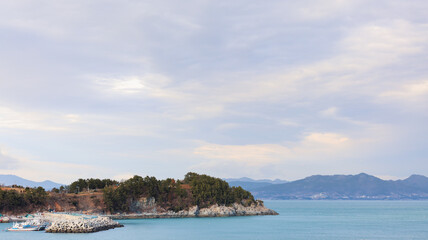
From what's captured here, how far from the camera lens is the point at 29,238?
87.5 meters

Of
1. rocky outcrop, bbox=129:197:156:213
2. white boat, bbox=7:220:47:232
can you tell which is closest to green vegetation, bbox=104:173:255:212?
rocky outcrop, bbox=129:197:156:213

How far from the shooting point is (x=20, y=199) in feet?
467

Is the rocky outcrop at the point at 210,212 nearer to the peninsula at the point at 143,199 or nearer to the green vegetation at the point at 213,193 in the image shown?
the peninsula at the point at 143,199

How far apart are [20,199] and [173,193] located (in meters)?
51.4

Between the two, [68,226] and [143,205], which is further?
[143,205]

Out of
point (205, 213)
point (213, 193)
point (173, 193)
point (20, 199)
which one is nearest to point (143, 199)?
point (173, 193)

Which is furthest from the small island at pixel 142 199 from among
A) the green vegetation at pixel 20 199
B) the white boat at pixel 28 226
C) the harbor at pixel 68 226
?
the white boat at pixel 28 226

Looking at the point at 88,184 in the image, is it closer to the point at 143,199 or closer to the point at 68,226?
the point at 143,199

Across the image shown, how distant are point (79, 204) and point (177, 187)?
3460 cm

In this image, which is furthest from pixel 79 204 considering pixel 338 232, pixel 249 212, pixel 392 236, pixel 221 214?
pixel 392 236

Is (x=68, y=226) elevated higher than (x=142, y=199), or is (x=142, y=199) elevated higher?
(x=142, y=199)

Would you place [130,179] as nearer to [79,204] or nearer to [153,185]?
[153,185]

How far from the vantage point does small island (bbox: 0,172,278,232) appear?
150 m

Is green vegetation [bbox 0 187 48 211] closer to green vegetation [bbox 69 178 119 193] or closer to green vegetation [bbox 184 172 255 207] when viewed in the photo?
green vegetation [bbox 69 178 119 193]
